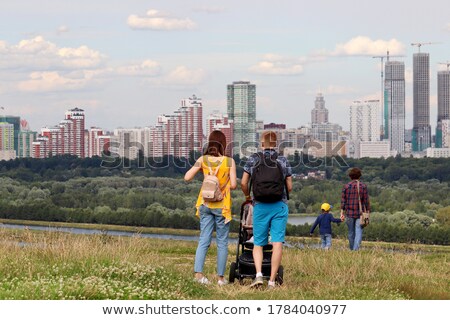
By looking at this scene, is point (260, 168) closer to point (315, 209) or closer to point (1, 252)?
point (1, 252)

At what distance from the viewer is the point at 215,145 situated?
31.3ft

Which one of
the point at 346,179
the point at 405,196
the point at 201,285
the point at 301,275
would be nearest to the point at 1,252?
the point at 201,285

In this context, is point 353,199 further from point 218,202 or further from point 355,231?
point 218,202

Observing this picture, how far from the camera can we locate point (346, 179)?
126m

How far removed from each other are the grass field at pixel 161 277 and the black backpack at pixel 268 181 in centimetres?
89

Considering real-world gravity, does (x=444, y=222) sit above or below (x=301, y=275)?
below

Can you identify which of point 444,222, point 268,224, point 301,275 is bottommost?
point 444,222

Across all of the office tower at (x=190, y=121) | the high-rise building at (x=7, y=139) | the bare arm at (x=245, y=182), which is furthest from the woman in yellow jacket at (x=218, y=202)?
the high-rise building at (x=7, y=139)

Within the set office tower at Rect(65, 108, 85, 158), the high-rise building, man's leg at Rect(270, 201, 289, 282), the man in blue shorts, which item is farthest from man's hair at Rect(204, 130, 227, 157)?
the high-rise building

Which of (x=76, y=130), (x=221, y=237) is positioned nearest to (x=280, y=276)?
(x=221, y=237)

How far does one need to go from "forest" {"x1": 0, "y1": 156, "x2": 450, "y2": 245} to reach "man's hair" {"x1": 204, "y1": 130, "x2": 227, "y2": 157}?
53772 mm

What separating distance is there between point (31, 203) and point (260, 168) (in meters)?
93.4

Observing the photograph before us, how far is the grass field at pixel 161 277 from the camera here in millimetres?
7758
